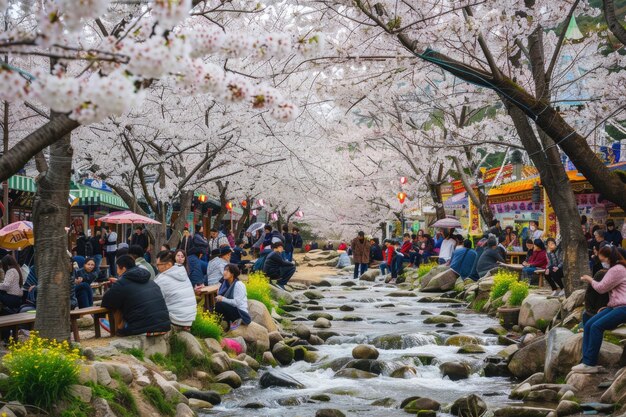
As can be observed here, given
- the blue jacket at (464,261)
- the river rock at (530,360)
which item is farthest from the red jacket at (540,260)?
the river rock at (530,360)

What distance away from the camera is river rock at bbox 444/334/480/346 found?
532 inches

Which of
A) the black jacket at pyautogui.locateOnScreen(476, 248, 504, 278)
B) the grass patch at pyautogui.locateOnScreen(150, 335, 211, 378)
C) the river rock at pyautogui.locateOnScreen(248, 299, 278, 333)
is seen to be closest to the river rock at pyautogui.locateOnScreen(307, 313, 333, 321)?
the river rock at pyautogui.locateOnScreen(248, 299, 278, 333)

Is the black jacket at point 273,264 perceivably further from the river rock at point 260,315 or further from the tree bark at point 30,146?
the tree bark at point 30,146

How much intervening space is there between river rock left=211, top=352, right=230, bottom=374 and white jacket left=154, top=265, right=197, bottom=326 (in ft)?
2.17

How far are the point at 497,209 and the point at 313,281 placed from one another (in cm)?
796

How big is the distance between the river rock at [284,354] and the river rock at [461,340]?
10.2 feet

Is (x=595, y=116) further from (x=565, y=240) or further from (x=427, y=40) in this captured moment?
(x=427, y=40)

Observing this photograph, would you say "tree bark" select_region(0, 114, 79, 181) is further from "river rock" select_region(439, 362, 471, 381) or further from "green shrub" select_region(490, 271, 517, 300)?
"green shrub" select_region(490, 271, 517, 300)

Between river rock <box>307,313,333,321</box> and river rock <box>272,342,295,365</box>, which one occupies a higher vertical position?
river rock <box>307,313,333,321</box>

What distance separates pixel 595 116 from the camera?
1208 centimetres

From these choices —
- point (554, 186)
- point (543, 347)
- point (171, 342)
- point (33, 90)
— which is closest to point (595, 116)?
point (554, 186)

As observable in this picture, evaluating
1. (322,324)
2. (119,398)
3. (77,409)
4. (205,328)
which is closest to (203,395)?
(119,398)

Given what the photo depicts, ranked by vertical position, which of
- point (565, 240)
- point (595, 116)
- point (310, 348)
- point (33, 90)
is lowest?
point (310, 348)

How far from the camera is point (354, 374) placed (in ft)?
38.1
